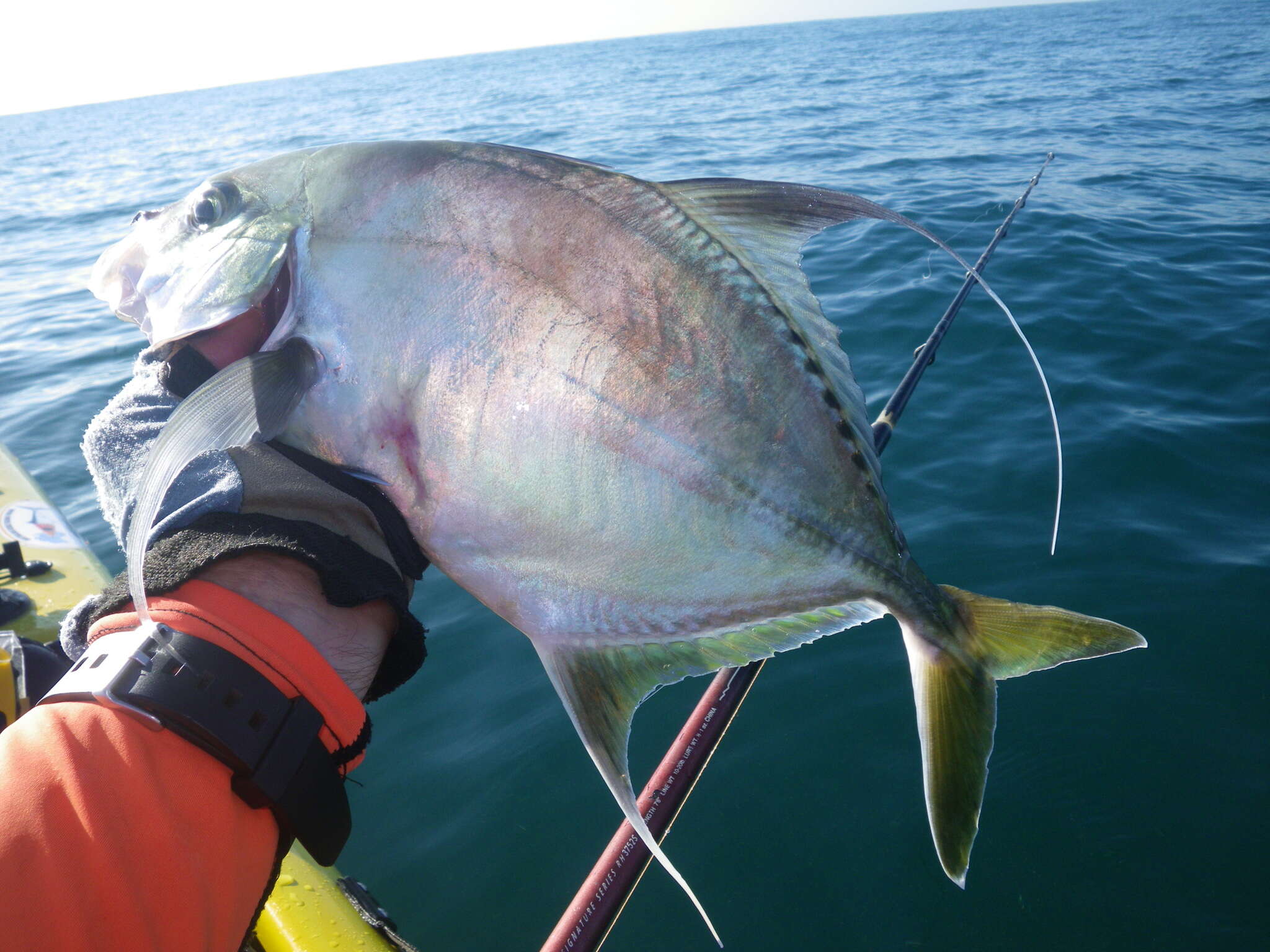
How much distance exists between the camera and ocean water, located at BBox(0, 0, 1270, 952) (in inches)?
107

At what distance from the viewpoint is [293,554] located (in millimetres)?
1310

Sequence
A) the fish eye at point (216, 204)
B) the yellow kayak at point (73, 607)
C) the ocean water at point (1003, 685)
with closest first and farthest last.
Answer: the fish eye at point (216, 204) → the yellow kayak at point (73, 607) → the ocean water at point (1003, 685)

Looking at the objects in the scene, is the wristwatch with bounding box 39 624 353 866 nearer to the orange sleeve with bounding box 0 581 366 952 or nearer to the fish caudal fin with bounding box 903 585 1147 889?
the orange sleeve with bounding box 0 581 366 952

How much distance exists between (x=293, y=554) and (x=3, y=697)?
4.60ft

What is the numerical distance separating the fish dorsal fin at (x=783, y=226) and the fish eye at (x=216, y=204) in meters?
0.87

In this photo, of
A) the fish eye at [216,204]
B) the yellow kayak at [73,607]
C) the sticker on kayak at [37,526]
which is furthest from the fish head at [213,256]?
the sticker on kayak at [37,526]

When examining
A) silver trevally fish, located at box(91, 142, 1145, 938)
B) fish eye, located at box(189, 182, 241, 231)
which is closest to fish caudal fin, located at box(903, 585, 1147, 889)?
silver trevally fish, located at box(91, 142, 1145, 938)

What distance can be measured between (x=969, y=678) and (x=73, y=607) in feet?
12.7

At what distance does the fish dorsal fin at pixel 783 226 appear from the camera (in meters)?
1.32

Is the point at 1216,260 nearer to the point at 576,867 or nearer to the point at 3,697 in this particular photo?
the point at 576,867

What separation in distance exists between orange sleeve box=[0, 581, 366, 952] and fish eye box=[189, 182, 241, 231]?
0.79 metres

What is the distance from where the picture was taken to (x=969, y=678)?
4.47 feet

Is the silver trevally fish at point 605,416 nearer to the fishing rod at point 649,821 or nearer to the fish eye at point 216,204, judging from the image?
the fish eye at point 216,204

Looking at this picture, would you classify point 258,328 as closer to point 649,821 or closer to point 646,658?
point 646,658
